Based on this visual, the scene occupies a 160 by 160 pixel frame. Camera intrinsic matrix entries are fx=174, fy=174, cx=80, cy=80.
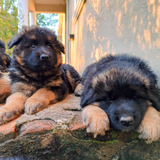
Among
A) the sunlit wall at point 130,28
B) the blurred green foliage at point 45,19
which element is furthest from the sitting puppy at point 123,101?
the blurred green foliage at point 45,19

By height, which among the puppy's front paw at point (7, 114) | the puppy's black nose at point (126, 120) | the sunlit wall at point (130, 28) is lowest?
the puppy's front paw at point (7, 114)

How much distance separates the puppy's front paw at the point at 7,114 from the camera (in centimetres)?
210

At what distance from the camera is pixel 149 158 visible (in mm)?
1759

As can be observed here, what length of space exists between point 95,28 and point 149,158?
3839 mm

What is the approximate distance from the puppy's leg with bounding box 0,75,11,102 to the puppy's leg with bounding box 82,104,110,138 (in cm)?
182

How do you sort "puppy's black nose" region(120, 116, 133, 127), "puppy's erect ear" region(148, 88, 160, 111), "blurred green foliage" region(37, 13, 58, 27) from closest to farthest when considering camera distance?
"puppy's black nose" region(120, 116, 133, 127) → "puppy's erect ear" region(148, 88, 160, 111) → "blurred green foliage" region(37, 13, 58, 27)

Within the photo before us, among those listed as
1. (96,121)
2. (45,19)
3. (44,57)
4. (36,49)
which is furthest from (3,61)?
(45,19)

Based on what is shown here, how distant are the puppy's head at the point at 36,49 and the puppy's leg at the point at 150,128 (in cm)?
171

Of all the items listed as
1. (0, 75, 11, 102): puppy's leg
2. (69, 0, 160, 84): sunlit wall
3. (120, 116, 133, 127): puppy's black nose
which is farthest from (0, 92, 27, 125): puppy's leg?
(69, 0, 160, 84): sunlit wall

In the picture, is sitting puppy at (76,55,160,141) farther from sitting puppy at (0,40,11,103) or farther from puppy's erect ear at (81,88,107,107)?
sitting puppy at (0,40,11,103)

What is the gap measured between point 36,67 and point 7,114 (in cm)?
94

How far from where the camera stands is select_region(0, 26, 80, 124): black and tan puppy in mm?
2748

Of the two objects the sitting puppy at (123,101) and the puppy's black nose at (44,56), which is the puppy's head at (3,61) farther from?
the sitting puppy at (123,101)

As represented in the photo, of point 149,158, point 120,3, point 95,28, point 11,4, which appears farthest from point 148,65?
point 11,4
